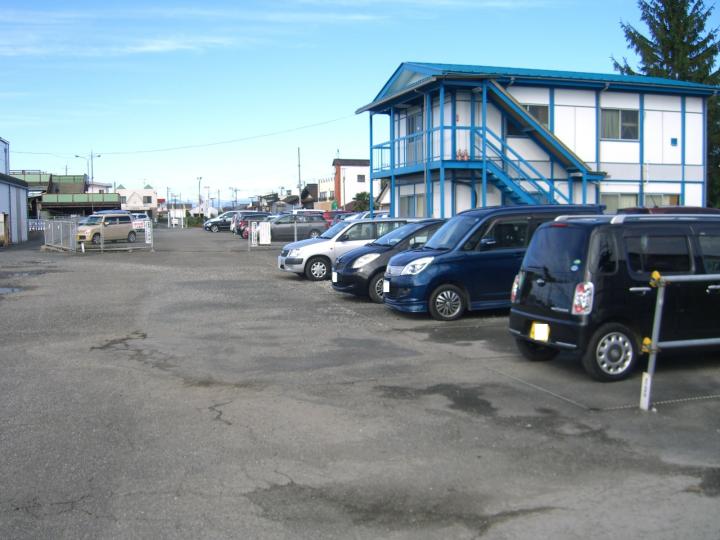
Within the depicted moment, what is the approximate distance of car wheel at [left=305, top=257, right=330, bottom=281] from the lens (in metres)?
19.4

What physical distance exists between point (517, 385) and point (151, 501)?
14.5 ft

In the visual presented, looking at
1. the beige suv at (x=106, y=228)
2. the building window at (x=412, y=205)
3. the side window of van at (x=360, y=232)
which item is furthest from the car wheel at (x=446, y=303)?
the beige suv at (x=106, y=228)

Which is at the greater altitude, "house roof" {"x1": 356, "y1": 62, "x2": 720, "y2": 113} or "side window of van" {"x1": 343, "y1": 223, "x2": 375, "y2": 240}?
"house roof" {"x1": 356, "y1": 62, "x2": 720, "y2": 113}

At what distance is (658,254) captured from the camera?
835 cm

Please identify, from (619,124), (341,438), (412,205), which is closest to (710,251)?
(341,438)

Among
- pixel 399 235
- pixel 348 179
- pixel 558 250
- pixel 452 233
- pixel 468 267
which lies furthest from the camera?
pixel 348 179

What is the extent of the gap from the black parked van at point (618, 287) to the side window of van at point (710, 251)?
1cm

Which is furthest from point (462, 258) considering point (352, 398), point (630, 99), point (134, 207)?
point (134, 207)

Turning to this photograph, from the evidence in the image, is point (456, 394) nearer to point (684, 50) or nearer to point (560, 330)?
point (560, 330)

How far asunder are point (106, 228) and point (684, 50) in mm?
32665

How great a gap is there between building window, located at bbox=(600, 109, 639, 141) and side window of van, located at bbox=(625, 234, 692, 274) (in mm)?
18741

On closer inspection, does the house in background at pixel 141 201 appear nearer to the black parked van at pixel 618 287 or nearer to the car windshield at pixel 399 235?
the car windshield at pixel 399 235

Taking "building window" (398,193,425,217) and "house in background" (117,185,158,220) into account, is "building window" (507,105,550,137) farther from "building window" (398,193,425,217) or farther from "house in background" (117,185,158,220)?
"house in background" (117,185,158,220)

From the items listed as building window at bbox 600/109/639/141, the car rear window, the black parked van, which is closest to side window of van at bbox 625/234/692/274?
the black parked van
